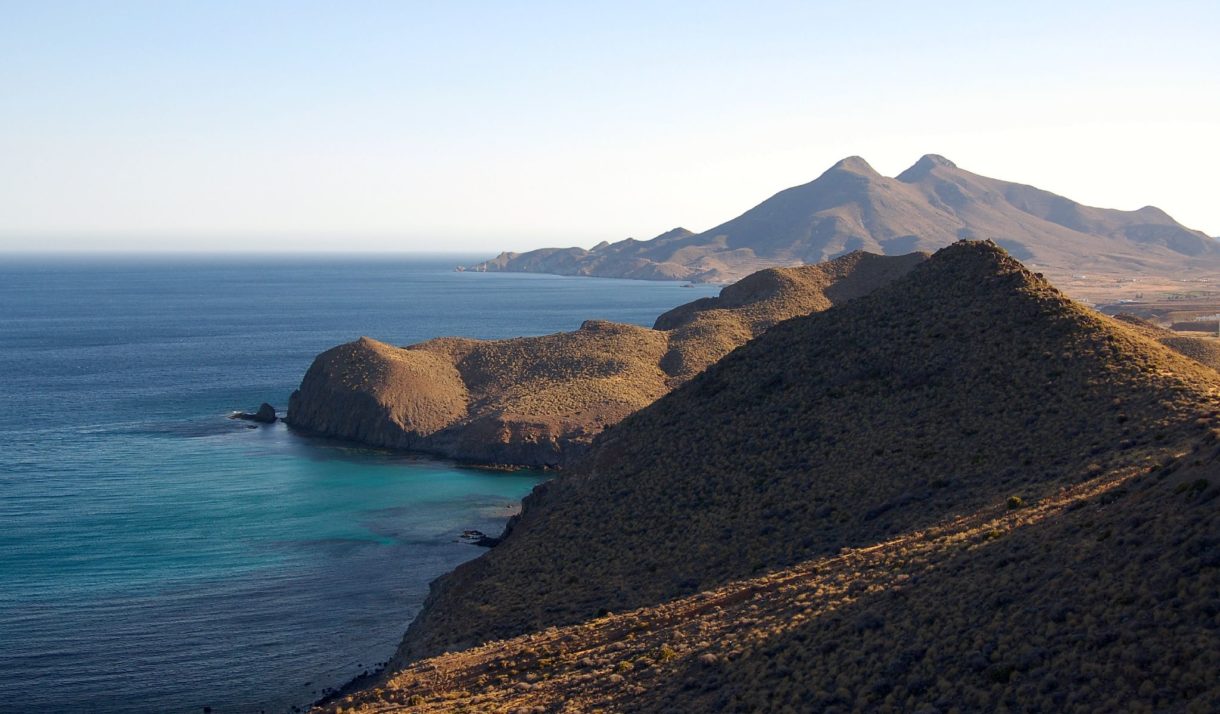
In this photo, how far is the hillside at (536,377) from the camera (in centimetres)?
8575

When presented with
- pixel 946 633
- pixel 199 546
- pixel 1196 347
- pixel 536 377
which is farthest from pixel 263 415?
pixel 946 633

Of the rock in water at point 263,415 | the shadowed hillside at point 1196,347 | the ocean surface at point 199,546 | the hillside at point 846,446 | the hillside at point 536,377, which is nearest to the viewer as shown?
the hillside at point 846,446

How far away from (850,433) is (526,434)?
149 ft

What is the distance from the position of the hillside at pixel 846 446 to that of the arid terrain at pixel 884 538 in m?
0.12

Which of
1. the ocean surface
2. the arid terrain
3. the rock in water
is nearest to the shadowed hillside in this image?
→ the arid terrain

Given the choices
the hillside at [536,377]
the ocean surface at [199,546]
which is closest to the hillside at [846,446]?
the ocean surface at [199,546]

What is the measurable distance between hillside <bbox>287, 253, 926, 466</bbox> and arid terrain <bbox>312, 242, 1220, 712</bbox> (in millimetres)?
35896

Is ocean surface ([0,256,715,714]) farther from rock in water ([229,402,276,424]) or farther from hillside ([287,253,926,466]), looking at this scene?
hillside ([287,253,926,466])

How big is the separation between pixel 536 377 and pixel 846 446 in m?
60.5

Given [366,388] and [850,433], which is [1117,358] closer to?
[850,433]

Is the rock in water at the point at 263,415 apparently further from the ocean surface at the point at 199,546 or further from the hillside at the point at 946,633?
the hillside at the point at 946,633

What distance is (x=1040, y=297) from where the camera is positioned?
45094 millimetres

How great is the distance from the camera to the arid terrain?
2056 cm

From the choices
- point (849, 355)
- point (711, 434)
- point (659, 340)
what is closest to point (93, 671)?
point (711, 434)
